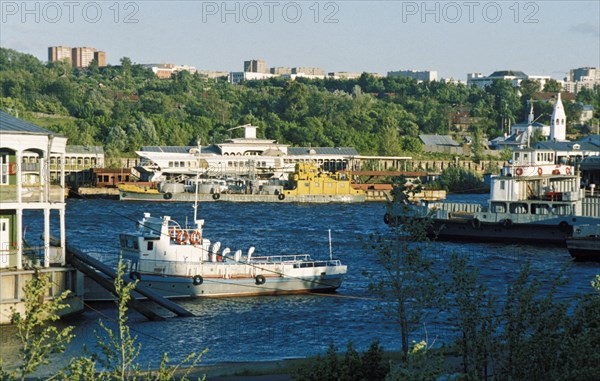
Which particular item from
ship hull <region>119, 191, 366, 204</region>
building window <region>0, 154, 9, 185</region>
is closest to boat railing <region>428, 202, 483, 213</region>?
ship hull <region>119, 191, 366, 204</region>

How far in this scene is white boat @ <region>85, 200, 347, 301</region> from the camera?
4647cm

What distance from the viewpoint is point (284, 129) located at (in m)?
184

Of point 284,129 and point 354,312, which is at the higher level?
point 284,129

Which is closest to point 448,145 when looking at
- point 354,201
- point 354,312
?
point 354,201

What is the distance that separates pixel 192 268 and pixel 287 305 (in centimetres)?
440

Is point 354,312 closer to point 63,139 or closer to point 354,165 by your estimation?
point 63,139

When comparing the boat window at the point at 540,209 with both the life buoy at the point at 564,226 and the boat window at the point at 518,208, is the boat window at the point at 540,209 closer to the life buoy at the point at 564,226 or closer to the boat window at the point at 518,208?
the boat window at the point at 518,208

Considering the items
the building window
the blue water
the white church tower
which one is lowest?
the blue water

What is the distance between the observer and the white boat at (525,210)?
7462cm

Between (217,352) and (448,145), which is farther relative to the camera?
(448,145)

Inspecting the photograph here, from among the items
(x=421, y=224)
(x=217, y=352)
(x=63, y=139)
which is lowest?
(x=217, y=352)

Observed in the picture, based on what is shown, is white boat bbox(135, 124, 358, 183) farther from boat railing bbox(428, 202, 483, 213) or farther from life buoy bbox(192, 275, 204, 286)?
life buoy bbox(192, 275, 204, 286)

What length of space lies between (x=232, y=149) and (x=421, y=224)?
390ft

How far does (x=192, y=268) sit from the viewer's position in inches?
1843
